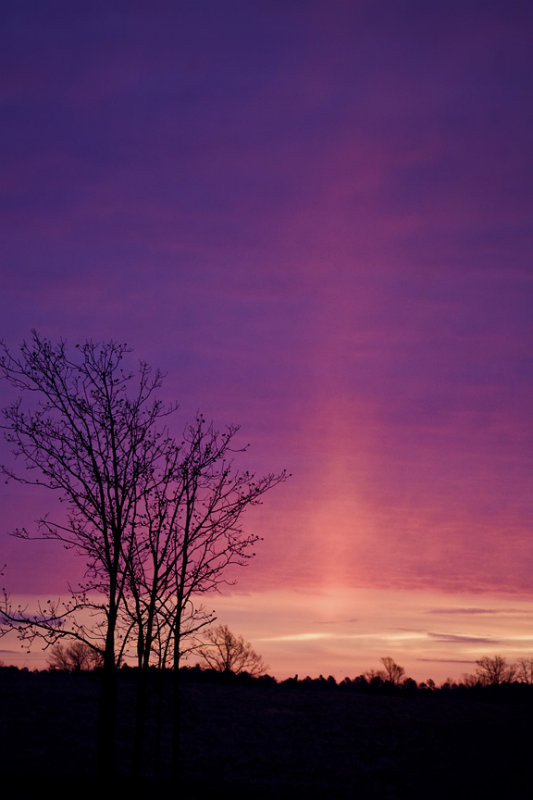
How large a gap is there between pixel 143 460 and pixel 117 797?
30.1ft

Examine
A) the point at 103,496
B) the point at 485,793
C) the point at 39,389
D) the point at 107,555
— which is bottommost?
the point at 485,793

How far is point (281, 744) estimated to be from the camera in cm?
3259

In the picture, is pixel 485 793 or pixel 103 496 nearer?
pixel 103 496

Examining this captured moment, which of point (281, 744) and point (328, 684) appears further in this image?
point (328, 684)

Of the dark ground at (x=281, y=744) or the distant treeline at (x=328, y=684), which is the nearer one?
the dark ground at (x=281, y=744)

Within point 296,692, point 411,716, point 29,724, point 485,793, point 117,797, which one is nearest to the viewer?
point 117,797

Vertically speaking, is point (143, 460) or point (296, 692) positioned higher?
point (143, 460)

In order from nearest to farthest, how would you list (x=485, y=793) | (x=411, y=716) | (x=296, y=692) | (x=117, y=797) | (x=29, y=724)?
(x=117, y=797)
(x=485, y=793)
(x=29, y=724)
(x=411, y=716)
(x=296, y=692)

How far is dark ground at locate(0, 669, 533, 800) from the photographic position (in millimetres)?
27188

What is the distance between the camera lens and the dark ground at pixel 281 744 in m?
27.2

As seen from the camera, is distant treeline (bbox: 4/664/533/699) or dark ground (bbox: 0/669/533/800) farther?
distant treeline (bbox: 4/664/533/699)

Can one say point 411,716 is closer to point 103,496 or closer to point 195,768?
point 195,768

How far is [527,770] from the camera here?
3178cm

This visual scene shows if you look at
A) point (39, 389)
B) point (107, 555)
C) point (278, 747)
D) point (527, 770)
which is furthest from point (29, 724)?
point (527, 770)
